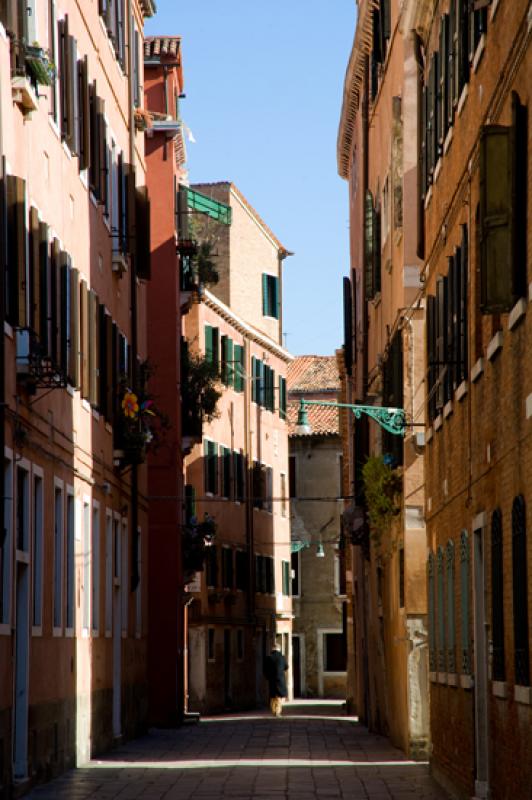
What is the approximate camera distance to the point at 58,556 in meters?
22.1

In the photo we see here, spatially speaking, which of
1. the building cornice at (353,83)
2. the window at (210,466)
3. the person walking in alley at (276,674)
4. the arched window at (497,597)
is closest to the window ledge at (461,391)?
the arched window at (497,597)

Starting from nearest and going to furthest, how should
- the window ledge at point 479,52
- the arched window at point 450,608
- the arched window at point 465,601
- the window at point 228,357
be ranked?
the window ledge at point 479,52 < the arched window at point 465,601 < the arched window at point 450,608 < the window at point 228,357

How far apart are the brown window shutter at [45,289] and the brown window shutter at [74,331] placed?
4.42 ft

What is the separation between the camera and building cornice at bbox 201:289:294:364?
170 ft

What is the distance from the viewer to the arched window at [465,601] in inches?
698

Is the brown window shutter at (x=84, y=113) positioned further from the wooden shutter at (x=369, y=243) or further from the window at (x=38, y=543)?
the wooden shutter at (x=369, y=243)

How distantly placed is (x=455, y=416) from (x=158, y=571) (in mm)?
19029

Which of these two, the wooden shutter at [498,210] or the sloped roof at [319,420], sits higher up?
the sloped roof at [319,420]

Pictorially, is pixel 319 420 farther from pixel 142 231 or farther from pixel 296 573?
pixel 142 231

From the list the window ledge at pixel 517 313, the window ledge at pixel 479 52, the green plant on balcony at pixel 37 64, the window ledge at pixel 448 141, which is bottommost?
the window ledge at pixel 517 313

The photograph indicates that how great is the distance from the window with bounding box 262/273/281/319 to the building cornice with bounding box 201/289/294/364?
119 centimetres

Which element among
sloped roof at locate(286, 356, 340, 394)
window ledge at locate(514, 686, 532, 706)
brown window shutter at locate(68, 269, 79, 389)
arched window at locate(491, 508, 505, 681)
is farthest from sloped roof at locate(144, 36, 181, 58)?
sloped roof at locate(286, 356, 340, 394)

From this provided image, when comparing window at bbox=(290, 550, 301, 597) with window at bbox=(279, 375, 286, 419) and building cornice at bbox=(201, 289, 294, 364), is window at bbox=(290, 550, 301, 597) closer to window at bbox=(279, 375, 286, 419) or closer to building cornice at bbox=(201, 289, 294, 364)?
window at bbox=(279, 375, 286, 419)

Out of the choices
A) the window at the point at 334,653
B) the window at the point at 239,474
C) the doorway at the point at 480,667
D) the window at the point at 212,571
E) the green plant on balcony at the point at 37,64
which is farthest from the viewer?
the window at the point at 334,653
